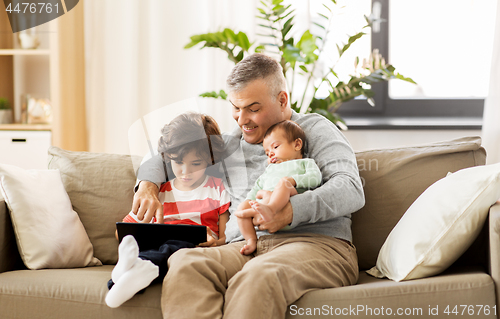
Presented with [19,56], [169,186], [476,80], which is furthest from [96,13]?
[476,80]

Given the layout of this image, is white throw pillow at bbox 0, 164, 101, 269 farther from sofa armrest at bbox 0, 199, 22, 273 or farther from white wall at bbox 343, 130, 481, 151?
white wall at bbox 343, 130, 481, 151

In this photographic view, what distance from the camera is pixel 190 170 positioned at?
1.34 meters

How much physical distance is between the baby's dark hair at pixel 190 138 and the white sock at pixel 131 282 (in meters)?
0.35

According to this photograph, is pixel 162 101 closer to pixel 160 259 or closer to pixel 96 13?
pixel 96 13

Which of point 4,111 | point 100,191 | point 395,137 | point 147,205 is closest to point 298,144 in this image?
point 147,205

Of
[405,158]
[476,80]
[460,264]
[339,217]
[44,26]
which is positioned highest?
[44,26]

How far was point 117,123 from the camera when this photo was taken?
2.78 metres

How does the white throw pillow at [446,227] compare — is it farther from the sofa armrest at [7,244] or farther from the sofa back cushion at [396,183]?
the sofa armrest at [7,244]

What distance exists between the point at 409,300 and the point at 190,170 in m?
0.70

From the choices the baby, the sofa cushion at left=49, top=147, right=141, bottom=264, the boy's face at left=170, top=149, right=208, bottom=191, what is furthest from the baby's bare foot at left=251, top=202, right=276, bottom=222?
the sofa cushion at left=49, top=147, right=141, bottom=264

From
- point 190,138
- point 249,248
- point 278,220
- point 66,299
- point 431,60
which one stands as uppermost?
point 431,60

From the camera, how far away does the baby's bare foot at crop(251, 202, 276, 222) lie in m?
1.18

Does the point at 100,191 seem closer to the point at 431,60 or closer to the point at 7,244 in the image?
the point at 7,244

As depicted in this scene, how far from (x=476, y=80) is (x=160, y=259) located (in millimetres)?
2225
